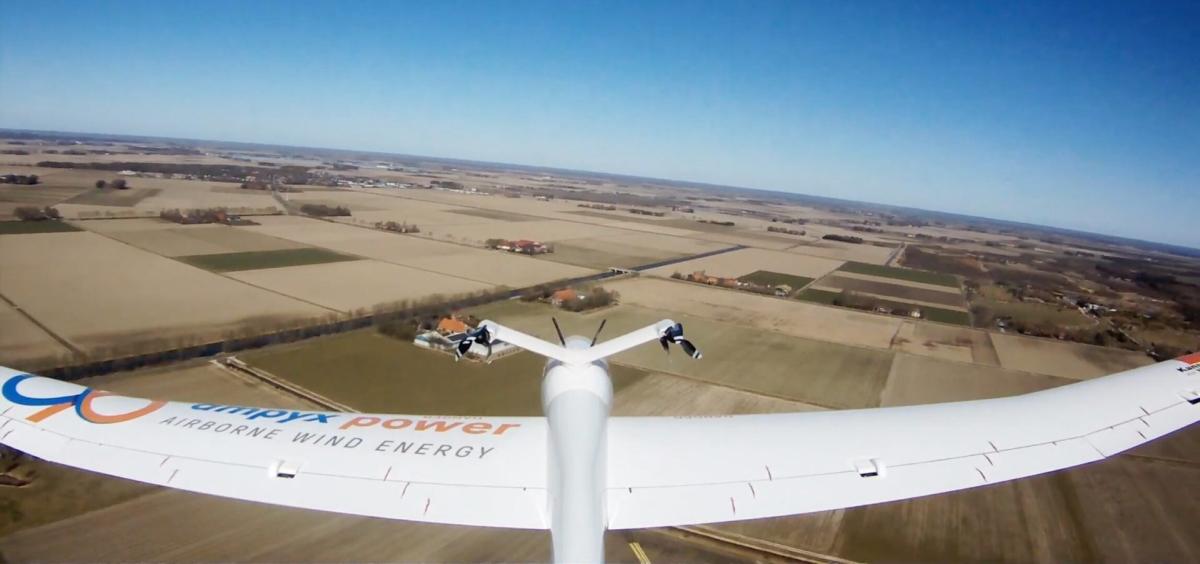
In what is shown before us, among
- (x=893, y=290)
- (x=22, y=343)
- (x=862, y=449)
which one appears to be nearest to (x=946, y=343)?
(x=893, y=290)

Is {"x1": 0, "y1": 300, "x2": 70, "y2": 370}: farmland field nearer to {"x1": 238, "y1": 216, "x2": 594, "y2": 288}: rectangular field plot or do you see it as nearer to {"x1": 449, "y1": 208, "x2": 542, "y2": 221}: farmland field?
{"x1": 238, "y1": 216, "x2": 594, "y2": 288}: rectangular field plot

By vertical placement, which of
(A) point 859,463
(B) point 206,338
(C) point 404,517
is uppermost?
(A) point 859,463

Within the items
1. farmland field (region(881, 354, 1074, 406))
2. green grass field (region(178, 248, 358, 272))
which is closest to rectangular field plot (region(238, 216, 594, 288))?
green grass field (region(178, 248, 358, 272))

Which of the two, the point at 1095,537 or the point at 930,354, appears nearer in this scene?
the point at 1095,537

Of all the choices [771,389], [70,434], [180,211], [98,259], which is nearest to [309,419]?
[70,434]

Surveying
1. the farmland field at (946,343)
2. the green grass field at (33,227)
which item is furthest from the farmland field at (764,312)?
the green grass field at (33,227)

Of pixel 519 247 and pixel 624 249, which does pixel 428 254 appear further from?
pixel 624 249

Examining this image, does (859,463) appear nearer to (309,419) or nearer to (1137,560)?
(309,419)
